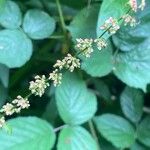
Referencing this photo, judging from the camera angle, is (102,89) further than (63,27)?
Yes

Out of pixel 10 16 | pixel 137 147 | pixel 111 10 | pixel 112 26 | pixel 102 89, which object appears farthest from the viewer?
pixel 102 89

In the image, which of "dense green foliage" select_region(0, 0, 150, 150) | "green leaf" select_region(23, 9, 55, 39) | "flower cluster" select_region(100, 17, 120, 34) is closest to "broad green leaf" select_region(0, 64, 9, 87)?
"dense green foliage" select_region(0, 0, 150, 150)

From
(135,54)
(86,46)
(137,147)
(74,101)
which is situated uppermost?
(86,46)

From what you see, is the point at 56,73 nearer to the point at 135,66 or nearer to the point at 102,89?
the point at 135,66

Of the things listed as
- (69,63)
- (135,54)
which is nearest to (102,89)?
(135,54)

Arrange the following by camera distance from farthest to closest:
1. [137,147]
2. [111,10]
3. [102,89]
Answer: [102,89]
[137,147]
[111,10]

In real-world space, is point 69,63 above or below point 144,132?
above
